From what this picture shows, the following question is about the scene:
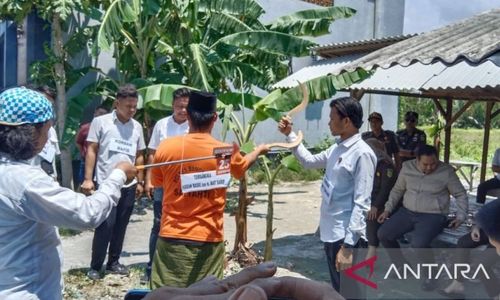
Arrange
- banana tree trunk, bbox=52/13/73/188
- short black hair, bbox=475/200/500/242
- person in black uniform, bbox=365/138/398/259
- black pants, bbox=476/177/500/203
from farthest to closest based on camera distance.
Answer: banana tree trunk, bbox=52/13/73/188, black pants, bbox=476/177/500/203, person in black uniform, bbox=365/138/398/259, short black hair, bbox=475/200/500/242

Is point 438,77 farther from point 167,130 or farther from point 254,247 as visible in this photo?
point 254,247

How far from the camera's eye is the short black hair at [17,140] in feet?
7.61

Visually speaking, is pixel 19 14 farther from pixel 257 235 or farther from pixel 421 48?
pixel 421 48

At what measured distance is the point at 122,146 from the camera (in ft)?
18.2

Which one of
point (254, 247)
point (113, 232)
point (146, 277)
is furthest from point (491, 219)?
point (254, 247)

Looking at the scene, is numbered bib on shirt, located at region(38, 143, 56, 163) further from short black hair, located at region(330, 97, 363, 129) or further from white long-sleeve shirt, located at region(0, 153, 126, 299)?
white long-sleeve shirt, located at region(0, 153, 126, 299)

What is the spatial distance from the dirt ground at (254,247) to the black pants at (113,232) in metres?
0.20

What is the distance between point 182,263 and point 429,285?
9.62 ft

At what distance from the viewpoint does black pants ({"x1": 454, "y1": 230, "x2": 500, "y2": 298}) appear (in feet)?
17.3

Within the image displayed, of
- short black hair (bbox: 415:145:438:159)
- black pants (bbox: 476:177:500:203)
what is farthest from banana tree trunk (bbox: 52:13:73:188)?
black pants (bbox: 476:177:500:203)

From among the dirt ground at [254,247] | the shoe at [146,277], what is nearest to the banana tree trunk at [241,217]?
the dirt ground at [254,247]

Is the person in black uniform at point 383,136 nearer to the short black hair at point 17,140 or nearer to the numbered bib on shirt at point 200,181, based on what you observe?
the numbered bib on shirt at point 200,181

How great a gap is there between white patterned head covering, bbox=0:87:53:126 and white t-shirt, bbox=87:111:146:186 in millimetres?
3121

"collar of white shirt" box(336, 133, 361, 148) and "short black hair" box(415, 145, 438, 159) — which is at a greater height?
"collar of white shirt" box(336, 133, 361, 148)
